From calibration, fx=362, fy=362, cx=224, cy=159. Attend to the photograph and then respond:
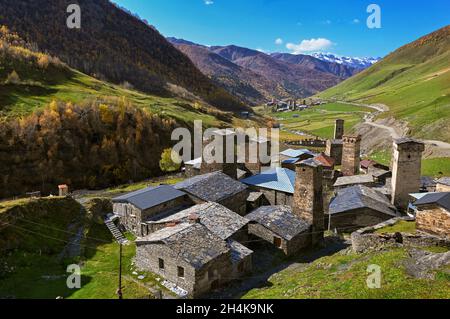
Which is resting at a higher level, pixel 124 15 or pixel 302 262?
pixel 124 15

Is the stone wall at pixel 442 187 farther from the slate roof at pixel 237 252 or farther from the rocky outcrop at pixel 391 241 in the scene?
the slate roof at pixel 237 252

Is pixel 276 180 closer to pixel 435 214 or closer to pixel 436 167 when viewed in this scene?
pixel 435 214

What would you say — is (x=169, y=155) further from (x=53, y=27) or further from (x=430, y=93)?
(x=53, y=27)

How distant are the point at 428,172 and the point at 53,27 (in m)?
144

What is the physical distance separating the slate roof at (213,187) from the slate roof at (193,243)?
26.0 ft

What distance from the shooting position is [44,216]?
1131 inches

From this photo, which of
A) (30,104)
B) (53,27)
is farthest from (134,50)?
(30,104)

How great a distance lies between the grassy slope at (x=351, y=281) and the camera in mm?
15031

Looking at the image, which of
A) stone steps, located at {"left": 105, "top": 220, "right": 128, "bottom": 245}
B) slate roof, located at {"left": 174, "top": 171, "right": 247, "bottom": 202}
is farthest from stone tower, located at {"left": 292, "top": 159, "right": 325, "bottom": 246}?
stone steps, located at {"left": 105, "top": 220, "right": 128, "bottom": 245}

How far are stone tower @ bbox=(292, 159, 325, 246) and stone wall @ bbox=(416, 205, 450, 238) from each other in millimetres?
7294

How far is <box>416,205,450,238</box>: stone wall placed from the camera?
2456 centimetres

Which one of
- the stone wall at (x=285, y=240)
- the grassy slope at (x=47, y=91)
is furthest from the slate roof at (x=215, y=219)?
the grassy slope at (x=47, y=91)

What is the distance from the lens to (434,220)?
2531cm

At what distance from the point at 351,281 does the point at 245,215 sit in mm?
15504
